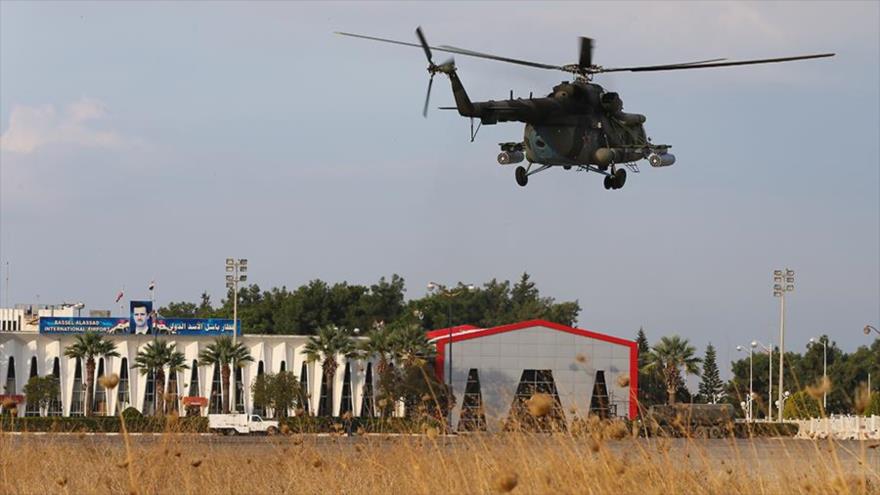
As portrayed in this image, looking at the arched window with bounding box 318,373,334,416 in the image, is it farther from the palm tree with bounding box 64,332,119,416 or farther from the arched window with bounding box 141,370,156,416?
the palm tree with bounding box 64,332,119,416

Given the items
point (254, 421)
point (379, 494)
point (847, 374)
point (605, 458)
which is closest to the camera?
point (605, 458)

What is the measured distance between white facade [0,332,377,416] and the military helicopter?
7353 centimetres

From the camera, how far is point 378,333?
97.9m

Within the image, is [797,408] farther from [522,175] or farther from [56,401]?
[56,401]

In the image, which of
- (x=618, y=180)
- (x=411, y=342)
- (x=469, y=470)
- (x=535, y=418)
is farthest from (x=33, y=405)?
(x=535, y=418)

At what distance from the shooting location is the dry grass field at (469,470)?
9.97m

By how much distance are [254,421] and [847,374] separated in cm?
9499

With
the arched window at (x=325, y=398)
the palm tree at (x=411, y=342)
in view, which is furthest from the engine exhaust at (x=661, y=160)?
the arched window at (x=325, y=398)

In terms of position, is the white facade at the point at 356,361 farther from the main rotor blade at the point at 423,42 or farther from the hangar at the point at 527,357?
the main rotor blade at the point at 423,42

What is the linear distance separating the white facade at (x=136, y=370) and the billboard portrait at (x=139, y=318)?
896 mm

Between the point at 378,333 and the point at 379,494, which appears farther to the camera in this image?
the point at 378,333

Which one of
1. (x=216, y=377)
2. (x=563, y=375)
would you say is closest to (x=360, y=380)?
(x=216, y=377)

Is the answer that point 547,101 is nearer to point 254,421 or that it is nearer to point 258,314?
point 254,421

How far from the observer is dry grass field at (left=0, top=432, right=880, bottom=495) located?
997 cm
